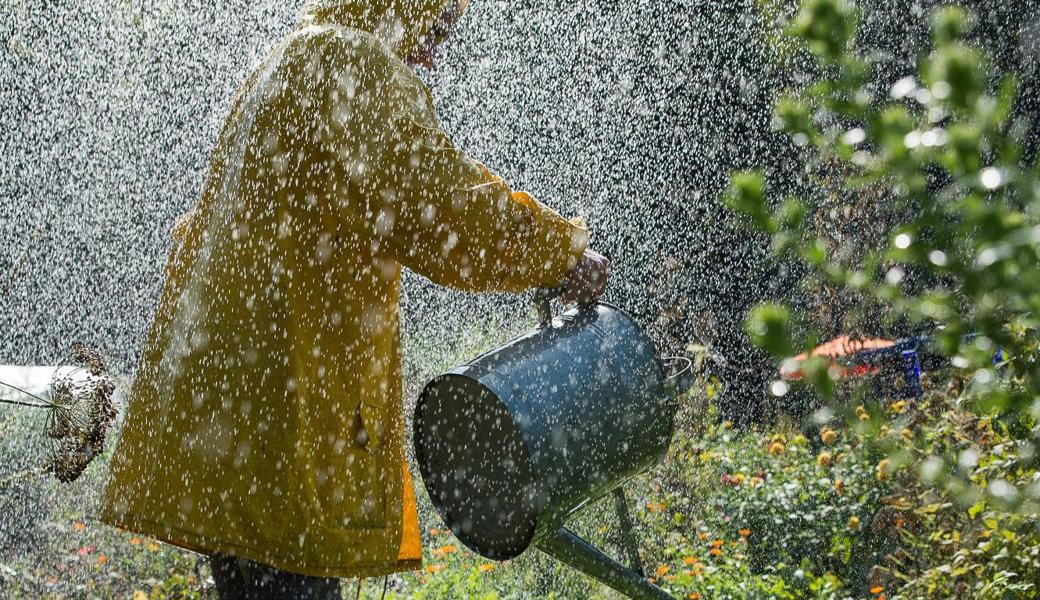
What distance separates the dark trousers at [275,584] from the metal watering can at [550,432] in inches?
7.9

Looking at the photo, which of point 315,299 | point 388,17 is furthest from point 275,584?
point 388,17

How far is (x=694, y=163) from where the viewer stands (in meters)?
6.07

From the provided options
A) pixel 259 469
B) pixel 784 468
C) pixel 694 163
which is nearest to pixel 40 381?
pixel 259 469

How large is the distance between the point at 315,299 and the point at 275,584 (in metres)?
0.41

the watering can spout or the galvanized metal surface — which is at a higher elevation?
the galvanized metal surface

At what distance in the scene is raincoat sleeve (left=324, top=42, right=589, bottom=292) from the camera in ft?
5.40

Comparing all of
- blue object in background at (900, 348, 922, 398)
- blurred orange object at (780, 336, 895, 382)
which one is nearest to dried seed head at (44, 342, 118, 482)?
blurred orange object at (780, 336, 895, 382)

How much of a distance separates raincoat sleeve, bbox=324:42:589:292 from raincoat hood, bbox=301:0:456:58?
0.12 meters

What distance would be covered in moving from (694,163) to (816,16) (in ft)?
17.8

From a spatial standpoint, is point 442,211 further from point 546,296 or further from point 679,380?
point 679,380

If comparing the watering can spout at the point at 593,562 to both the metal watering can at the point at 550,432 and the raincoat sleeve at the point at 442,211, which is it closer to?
the metal watering can at the point at 550,432

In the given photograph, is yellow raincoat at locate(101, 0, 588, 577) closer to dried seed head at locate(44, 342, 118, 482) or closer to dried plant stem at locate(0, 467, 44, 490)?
dried seed head at locate(44, 342, 118, 482)

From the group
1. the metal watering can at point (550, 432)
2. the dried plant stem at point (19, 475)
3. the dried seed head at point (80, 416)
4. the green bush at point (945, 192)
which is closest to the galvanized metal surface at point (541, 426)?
the metal watering can at point (550, 432)

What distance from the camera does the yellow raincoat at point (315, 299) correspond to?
1.63 metres
